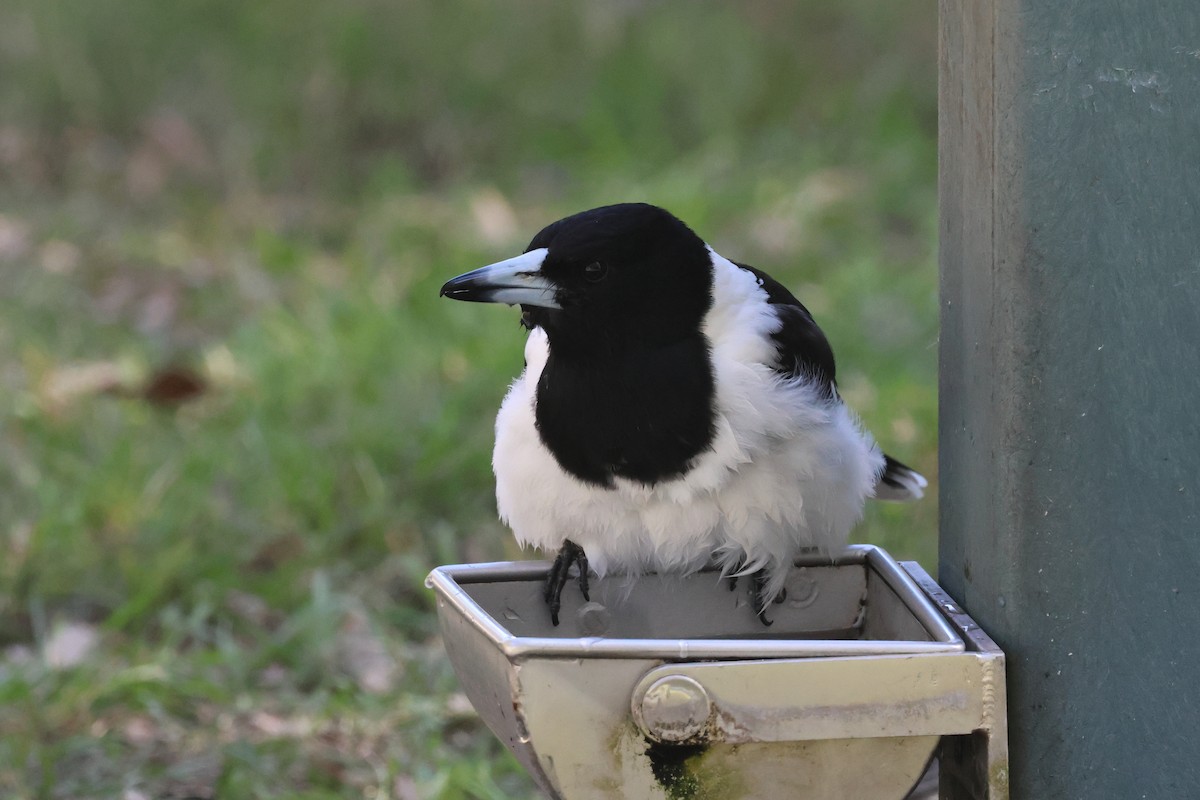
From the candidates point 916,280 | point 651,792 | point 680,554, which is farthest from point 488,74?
point 651,792

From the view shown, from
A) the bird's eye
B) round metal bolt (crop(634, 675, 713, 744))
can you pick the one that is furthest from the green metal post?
the bird's eye

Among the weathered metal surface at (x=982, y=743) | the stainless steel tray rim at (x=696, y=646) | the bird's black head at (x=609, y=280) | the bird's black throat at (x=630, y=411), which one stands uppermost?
the bird's black head at (x=609, y=280)

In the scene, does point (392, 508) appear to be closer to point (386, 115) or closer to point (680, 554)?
point (680, 554)

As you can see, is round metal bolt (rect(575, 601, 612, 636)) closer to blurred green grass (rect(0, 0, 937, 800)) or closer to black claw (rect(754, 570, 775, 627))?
black claw (rect(754, 570, 775, 627))

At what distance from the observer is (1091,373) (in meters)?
1.66

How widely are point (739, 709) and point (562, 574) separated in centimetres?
54

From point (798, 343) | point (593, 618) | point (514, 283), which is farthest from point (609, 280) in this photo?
point (593, 618)

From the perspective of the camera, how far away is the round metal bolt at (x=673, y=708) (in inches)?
63.3

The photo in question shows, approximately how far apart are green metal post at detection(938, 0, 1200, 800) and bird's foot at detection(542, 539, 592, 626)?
58 cm

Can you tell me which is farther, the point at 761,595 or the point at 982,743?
the point at 761,595

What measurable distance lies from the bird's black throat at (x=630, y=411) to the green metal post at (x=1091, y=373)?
1.58ft

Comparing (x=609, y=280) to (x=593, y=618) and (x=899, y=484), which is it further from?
(x=899, y=484)

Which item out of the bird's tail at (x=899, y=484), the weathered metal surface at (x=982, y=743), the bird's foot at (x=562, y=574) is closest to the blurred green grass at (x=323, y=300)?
the bird's foot at (x=562, y=574)

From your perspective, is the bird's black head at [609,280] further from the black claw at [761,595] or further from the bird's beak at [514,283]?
the black claw at [761,595]
